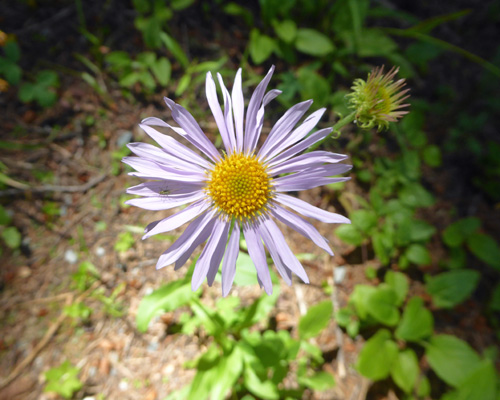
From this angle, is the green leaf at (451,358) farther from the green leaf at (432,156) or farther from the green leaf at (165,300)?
the green leaf at (165,300)

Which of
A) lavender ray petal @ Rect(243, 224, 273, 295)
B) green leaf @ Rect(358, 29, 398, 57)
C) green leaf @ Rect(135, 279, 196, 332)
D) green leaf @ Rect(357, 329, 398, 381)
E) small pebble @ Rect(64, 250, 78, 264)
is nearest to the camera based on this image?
lavender ray petal @ Rect(243, 224, 273, 295)

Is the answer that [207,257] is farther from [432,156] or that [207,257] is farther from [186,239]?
[432,156]

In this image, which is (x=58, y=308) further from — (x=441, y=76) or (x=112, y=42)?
(x=441, y=76)

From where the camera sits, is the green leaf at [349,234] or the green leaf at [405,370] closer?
the green leaf at [405,370]

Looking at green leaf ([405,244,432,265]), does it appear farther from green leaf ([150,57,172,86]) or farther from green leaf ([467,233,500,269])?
green leaf ([150,57,172,86])

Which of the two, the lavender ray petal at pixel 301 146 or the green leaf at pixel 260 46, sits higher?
the green leaf at pixel 260 46

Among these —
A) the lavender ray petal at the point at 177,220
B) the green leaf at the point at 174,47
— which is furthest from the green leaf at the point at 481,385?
the green leaf at the point at 174,47

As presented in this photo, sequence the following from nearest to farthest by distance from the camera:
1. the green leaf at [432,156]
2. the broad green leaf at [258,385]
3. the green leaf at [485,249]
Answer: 1. the broad green leaf at [258,385]
2. the green leaf at [485,249]
3. the green leaf at [432,156]

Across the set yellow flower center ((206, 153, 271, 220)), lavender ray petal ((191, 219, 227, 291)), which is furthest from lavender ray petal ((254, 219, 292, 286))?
lavender ray petal ((191, 219, 227, 291))
